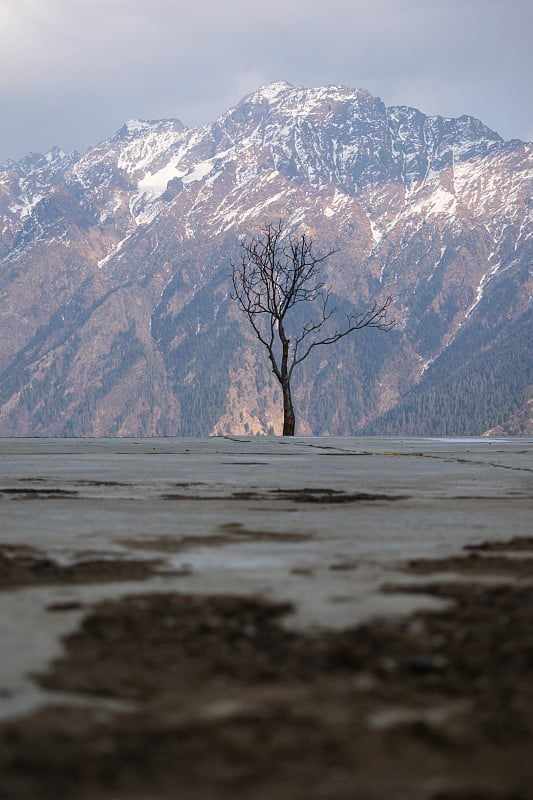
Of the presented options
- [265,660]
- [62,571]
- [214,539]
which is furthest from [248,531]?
[265,660]

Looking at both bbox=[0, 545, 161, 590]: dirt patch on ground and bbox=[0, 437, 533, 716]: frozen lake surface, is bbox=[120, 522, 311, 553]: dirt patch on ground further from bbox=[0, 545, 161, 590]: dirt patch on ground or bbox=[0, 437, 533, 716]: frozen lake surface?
bbox=[0, 545, 161, 590]: dirt patch on ground

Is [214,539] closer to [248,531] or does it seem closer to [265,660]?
[248,531]

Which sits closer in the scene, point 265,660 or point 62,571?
point 265,660

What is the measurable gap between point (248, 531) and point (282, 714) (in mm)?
2475

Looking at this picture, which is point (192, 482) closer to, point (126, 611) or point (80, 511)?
point (80, 511)

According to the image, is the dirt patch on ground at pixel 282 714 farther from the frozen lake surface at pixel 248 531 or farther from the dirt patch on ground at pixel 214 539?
the dirt patch on ground at pixel 214 539

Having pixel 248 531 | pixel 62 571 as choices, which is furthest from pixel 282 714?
pixel 248 531

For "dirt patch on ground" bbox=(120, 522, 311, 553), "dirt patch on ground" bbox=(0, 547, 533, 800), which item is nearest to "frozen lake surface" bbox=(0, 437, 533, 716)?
"dirt patch on ground" bbox=(120, 522, 311, 553)

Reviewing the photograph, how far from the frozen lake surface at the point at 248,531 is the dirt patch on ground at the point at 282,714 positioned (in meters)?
0.11

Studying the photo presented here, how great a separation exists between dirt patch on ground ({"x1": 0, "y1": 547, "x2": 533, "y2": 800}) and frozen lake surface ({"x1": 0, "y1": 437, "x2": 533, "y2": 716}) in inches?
4.4

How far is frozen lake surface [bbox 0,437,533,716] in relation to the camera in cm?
231

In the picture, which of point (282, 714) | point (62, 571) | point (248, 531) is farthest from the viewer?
point (248, 531)

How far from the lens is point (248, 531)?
3.98 meters

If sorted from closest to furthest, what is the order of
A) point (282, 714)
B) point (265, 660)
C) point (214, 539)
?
1. point (282, 714)
2. point (265, 660)
3. point (214, 539)
